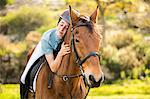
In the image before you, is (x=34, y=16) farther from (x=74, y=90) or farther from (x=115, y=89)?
(x=74, y=90)

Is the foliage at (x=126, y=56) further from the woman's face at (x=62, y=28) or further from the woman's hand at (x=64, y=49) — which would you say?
the woman's hand at (x=64, y=49)

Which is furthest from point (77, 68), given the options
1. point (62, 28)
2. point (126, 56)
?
point (126, 56)

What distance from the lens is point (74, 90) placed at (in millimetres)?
6551

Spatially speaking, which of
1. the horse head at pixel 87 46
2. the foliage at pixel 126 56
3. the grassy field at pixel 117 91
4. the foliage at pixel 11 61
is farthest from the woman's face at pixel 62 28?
the foliage at pixel 126 56

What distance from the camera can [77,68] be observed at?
6430 millimetres

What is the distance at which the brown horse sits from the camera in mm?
5820

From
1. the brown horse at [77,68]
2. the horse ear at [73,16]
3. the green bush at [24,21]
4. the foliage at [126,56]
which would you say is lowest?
the foliage at [126,56]

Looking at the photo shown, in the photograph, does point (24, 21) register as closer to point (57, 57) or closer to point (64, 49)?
point (57, 57)

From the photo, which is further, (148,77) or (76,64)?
(148,77)

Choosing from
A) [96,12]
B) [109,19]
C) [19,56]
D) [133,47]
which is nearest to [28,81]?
[96,12]

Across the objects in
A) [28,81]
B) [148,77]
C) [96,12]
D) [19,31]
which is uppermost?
[96,12]

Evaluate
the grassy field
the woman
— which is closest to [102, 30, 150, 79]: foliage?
the grassy field

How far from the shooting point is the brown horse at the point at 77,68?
229 inches

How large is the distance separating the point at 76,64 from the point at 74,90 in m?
0.38
